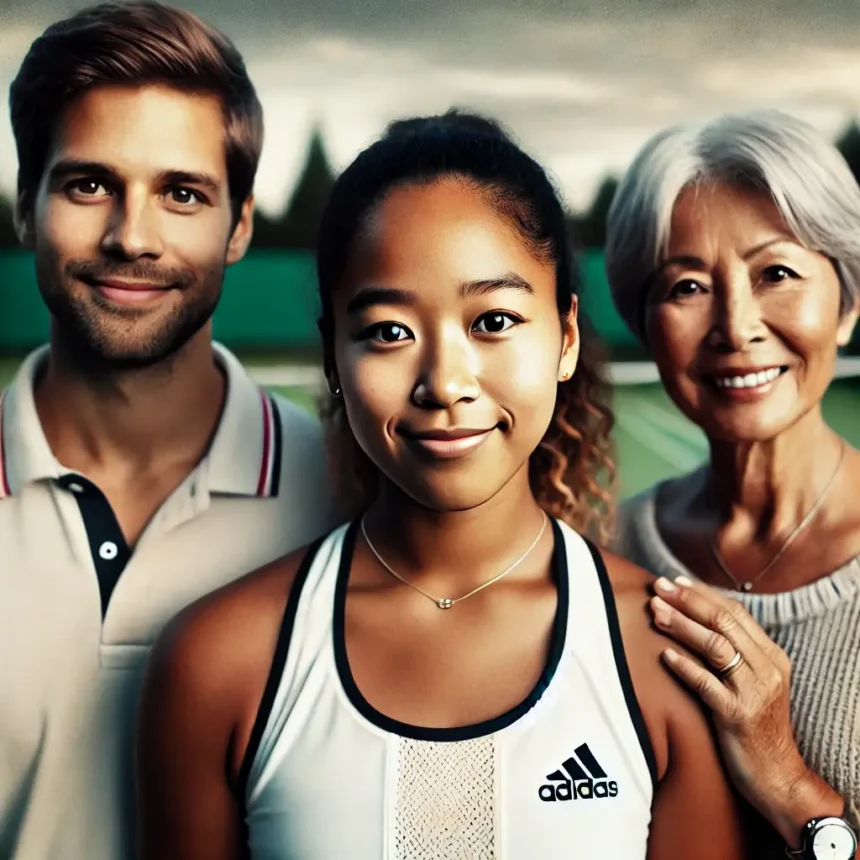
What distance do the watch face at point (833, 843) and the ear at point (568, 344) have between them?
562 mm

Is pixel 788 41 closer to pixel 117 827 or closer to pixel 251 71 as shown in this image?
pixel 251 71

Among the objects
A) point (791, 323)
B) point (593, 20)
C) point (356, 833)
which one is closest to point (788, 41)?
point (593, 20)

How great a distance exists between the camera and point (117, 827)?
1.20 metres

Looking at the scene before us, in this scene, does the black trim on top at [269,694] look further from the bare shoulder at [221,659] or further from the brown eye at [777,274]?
the brown eye at [777,274]

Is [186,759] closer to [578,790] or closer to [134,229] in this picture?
[578,790]

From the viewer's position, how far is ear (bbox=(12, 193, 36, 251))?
1223 millimetres

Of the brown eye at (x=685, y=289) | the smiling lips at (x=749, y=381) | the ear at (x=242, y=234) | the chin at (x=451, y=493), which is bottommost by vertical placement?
the chin at (x=451, y=493)

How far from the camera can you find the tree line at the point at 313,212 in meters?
1.24

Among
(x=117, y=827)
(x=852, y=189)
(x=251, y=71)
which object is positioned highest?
(x=251, y=71)

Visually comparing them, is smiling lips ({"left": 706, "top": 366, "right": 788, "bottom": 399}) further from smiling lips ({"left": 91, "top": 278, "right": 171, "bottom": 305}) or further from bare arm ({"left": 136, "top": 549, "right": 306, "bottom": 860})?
smiling lips ({"left": 91, "top": 278, "right": 171, "bottom": 305})

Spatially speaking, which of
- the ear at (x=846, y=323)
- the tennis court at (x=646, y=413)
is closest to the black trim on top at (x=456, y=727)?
the tennis court at (x=646, y=413)

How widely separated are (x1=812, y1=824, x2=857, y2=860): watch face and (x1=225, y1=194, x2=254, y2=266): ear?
918 mm

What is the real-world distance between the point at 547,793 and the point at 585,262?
0.61m

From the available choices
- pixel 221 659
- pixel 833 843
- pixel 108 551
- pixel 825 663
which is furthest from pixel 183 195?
pixel 833 843
